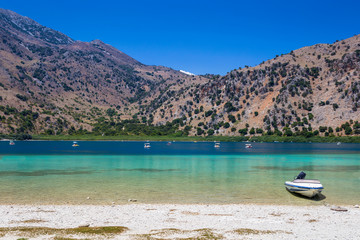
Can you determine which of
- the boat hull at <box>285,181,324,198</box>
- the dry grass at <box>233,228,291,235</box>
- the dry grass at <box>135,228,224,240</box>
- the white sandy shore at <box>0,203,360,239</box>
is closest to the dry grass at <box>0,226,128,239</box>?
the white sandy shore at <box>0,203,360,239</box>

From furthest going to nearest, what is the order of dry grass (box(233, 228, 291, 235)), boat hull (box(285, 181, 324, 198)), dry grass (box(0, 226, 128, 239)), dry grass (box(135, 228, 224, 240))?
1. boat hull (box(285, 181, 324, 198))
2. dry grass (box(233, 228, 291, 235))
3. dry grass (box(0, 226, 128, 239))
4. dry grass (box(135, 228, 224, 240))

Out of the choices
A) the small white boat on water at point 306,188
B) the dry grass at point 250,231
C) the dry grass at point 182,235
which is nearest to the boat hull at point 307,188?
the small white boat on water at point 306,188

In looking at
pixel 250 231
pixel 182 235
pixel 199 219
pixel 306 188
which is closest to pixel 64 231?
pixel 182 235

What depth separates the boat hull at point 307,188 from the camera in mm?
33812

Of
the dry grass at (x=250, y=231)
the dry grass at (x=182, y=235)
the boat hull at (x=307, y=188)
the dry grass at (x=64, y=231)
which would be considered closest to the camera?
the dry grass at (x=182, y=235)

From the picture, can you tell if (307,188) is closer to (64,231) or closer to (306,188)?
(306,188)

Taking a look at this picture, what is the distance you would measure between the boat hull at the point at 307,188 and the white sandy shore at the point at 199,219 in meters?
3.85

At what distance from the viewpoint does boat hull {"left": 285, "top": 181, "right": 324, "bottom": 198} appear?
3381 centimetres

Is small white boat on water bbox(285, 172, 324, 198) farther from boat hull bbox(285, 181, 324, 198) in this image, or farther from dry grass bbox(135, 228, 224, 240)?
dry grass bbox(135, 228, 224, 240)

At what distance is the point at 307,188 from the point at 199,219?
→ 1479 cm

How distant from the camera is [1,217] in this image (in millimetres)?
24359

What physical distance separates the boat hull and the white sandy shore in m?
3.85

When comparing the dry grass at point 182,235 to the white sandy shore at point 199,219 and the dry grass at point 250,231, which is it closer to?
the white sandy shore at point 199,219

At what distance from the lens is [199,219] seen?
976 inches
